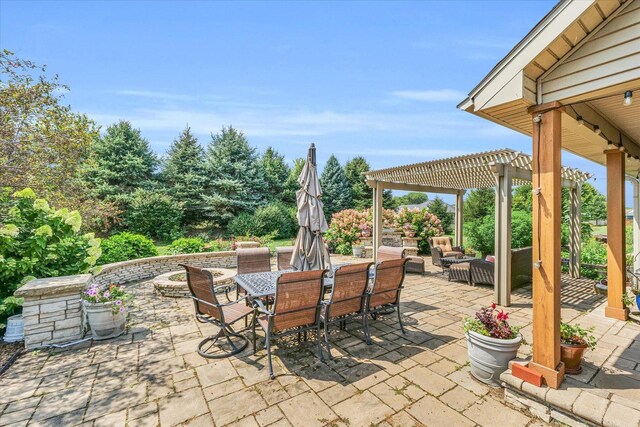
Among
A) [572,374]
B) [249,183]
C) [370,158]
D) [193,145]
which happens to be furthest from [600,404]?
[370,158]

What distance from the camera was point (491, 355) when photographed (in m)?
2.76

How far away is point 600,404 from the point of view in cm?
218

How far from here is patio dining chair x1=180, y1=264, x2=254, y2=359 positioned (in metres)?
3.29

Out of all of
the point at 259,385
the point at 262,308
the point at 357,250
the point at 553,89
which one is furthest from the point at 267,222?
the point at 553,89

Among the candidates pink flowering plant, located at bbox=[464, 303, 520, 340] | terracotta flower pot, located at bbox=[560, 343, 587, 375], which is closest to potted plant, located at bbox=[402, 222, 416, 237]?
pink flowering plant, located at bbox=[464, 303, 520, 340]

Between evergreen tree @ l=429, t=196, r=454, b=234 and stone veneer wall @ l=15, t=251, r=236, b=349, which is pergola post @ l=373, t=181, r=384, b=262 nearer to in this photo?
stone veneer wall @ l=15, t=251, r=236, b=349

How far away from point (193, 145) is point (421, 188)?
16.5m

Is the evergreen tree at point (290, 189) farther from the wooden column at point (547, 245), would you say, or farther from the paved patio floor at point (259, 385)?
the wooden column at point (547, 245)

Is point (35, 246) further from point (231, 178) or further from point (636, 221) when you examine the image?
point (231, 178)

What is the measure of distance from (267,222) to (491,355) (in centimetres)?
1632

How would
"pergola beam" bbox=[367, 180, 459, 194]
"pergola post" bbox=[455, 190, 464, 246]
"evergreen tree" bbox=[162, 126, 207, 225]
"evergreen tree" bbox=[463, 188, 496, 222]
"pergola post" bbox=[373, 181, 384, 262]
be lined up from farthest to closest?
"evergreen tree" bbox=[162, 126, 207, 225] → "evergreen tree" bbox=[463, 188, 496, 222] → "pergola post" bbox=[455, 190, 464, 246] → "pergola beam" bbox=[367, 180, 459, 194] → "pergola post" bbox=[373, 181, 384, 262]

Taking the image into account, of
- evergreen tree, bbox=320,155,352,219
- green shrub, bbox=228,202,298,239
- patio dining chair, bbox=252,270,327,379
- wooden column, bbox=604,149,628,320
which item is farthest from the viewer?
evergreen tree, bbox=320,155,352,219

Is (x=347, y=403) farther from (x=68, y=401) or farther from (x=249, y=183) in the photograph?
(x=249, y=183)

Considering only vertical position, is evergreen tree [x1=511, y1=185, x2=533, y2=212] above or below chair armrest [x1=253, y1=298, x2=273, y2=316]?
above
